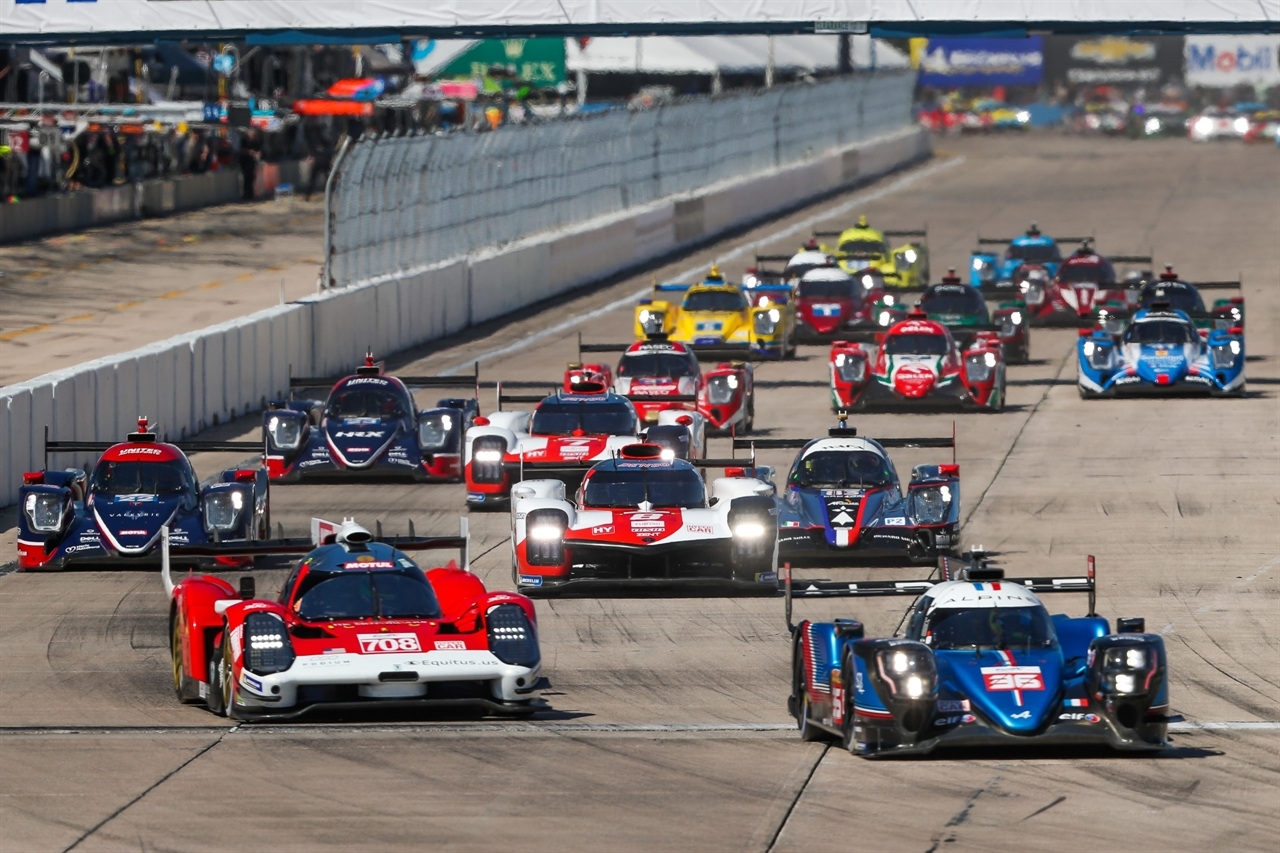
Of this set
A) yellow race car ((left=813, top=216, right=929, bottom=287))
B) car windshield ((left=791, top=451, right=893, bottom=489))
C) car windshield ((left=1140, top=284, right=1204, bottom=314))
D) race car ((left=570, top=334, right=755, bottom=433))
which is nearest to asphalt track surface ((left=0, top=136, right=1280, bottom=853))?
car windshield ((left=791, top=451, right=893, bottom=489))

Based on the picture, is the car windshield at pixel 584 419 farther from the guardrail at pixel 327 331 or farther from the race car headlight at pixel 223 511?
the guardrail at pixel 327 331

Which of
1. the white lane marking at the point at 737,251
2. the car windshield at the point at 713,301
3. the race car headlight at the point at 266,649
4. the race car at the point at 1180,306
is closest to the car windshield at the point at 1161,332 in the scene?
the race car at the point at 1180,306

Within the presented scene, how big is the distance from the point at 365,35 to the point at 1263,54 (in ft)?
365

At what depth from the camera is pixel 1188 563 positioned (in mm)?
24156

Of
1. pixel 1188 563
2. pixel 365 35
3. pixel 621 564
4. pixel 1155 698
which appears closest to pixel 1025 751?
pixel 1155 698

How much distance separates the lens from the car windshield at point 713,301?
43969mm

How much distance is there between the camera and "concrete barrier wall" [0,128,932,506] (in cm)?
2928

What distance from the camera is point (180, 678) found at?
17.8 metres

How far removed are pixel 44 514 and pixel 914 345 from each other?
16.6m

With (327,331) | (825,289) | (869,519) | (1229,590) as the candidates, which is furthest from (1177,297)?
(1229,590)

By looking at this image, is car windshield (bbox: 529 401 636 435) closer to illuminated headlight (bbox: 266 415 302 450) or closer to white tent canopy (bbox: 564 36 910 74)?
illuminated headlight (bbox: 266 415 302 450)

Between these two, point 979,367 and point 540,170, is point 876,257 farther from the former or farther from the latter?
point 979,367

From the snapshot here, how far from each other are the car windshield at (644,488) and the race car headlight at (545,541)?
0.83 metres

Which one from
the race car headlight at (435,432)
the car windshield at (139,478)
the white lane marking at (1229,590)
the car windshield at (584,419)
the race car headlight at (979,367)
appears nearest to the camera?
the white lane marking at (1229,590)
